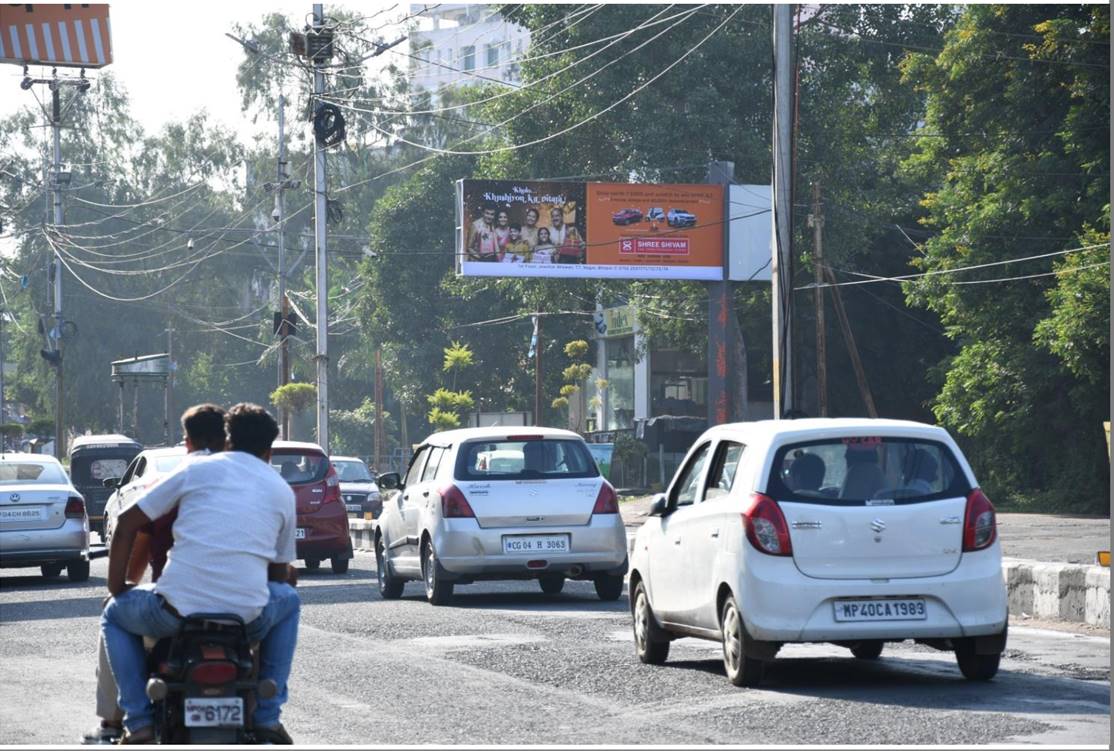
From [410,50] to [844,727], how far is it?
94.9 m

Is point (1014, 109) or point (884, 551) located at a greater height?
point (1014, 109)

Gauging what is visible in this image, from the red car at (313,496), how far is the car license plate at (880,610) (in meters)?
12.7

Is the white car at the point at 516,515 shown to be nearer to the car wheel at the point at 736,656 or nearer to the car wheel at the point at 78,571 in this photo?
the car wheel at the point at 736,656

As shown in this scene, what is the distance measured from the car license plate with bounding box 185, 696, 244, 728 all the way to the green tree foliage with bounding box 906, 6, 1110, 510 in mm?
29741

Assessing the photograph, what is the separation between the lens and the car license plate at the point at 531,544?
17.3m

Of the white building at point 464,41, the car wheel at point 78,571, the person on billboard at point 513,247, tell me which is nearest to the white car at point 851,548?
the car wheel at point 78,571

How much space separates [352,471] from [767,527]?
3076cm

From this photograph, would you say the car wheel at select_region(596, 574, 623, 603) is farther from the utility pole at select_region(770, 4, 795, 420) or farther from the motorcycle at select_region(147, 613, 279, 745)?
the motorcycle at select_region(147, 613, 279, 745)

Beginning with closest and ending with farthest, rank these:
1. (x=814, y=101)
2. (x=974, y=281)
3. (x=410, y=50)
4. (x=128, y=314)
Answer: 1. (x=974, y=281)
2. (x=814, y=101)
3. (x=128, y=314)
4. (x=410, y=50)

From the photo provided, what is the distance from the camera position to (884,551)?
10648 mm

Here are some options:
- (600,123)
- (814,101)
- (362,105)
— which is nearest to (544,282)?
(600,123)

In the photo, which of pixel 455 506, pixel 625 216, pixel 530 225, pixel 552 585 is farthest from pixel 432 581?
pixel 625 216

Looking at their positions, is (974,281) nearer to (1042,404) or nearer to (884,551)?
(1042,404)

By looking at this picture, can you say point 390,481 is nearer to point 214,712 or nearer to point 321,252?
point 214,712
